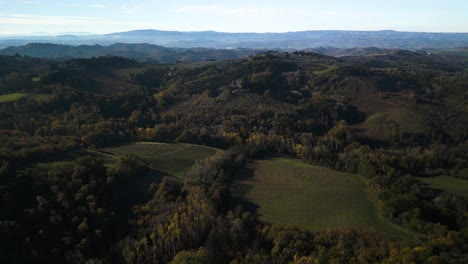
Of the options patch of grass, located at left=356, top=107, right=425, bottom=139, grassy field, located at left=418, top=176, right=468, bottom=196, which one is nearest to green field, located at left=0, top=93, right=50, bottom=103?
patch of grass, located at left=356, top=107, right=425, bottom=139

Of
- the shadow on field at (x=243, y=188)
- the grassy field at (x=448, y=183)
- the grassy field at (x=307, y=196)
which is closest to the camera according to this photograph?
the grassy field at (x=307, y=196)

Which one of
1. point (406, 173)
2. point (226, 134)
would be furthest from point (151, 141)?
point (406, 173)

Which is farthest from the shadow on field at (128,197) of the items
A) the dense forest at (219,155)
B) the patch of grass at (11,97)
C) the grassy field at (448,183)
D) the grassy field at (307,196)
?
the patch of grass at (11,97)

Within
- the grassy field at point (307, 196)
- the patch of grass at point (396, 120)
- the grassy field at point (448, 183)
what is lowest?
the grassy field at point (448, 183)

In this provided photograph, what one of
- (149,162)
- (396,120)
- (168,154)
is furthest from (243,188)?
(396,120)

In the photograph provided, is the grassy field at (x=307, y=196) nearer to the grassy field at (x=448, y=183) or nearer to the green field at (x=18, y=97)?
the grassy field at (x=448, y=183)

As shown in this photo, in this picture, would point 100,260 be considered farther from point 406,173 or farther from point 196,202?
point 406,173

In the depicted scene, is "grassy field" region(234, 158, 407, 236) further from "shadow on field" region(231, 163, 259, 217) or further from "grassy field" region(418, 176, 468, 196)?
"grassy field" region(418, 176, 468, 196)
